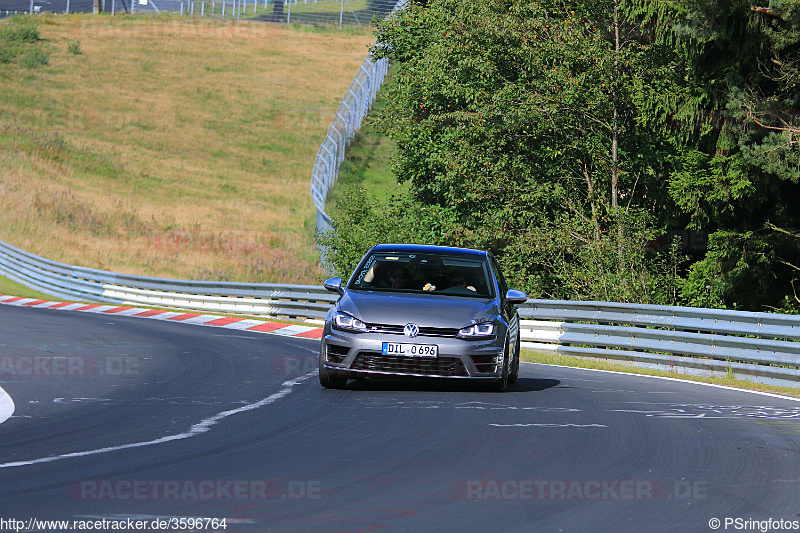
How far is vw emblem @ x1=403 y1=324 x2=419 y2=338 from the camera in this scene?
1221cm

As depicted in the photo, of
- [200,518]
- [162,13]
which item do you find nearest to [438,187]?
→ [200,518]

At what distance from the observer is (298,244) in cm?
5603

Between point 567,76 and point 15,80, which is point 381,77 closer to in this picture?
point 15,80

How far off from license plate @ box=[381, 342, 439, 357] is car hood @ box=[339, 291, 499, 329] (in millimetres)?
221

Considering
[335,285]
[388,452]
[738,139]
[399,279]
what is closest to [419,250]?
[399,279]

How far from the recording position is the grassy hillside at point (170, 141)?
181ft

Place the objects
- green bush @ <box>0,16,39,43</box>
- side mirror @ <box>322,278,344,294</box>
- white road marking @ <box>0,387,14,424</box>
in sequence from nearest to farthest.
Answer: white road marking @ <box>0,387,14,424</box> < side mirror @ <box>322,278,344,294</box> < green bush @ <box>0,16,39,43</box>

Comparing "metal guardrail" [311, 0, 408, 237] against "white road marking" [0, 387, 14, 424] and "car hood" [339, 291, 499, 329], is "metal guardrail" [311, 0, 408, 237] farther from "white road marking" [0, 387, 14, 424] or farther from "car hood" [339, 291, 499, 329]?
"white road marking" [0, 387, 14, 424]

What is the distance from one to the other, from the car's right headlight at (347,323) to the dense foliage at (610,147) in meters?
10.6

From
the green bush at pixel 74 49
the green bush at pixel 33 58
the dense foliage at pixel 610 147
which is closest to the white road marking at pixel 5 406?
the dense foliage at pixel 610 147

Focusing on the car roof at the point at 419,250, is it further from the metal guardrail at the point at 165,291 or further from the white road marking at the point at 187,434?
the metal guardrail at the point at 165,291

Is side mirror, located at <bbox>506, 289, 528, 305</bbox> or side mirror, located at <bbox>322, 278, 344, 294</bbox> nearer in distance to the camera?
side mirror, located at <bbox>322, 278, 344, 294</bbox>

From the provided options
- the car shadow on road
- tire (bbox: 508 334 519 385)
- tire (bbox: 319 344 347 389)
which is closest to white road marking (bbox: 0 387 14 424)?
tire (bbox: 319 344 347 389)

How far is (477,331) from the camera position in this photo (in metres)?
12.3
